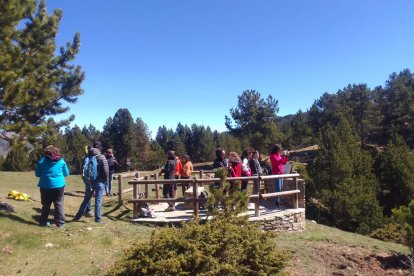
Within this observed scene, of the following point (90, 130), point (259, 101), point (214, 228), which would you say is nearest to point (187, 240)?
point (214, 228)

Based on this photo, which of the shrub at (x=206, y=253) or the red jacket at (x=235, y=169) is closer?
the shrub at (x=206, y=253)

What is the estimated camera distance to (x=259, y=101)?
156 feet

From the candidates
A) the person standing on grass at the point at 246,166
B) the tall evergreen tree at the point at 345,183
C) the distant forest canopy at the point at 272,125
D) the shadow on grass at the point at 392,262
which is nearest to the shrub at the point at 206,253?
the shadow on grass at the point at 392,262

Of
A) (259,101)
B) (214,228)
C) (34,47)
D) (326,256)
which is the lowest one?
(326,256)

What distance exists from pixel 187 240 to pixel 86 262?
8.53 ft

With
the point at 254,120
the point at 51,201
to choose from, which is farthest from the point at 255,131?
the point at 51,201

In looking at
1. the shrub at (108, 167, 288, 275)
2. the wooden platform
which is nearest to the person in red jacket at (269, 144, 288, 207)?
the wooden platform

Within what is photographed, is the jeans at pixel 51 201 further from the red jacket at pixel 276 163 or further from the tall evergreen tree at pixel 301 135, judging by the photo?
the tall evergreen tree at pixel 301 135

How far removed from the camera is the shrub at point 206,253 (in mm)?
4719

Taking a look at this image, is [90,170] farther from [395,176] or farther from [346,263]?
[395,176]

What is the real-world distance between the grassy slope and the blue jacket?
38.5 inches

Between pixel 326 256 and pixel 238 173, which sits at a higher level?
pixel 238 173

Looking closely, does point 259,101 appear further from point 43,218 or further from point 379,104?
point 43,218

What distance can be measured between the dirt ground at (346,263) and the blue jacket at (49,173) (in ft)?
17.3
